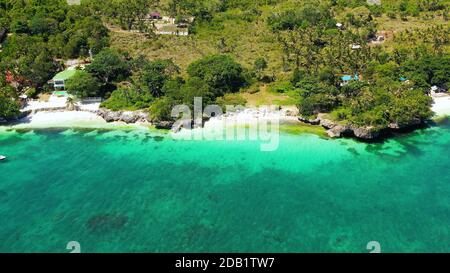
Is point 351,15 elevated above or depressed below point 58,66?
above

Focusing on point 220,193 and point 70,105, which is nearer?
point 220,193

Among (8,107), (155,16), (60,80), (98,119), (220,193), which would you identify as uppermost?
(155,16)

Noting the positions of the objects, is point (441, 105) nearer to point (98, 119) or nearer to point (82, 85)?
point (98, 119)

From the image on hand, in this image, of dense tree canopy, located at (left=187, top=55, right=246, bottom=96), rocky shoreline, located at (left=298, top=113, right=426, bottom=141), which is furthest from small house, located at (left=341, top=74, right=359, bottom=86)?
dense tree canopy, located at (left=187, top=55, right=246, bottom=96)

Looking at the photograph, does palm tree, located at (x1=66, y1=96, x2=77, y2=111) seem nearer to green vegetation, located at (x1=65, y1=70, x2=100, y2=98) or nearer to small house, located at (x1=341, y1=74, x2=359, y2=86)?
green vegetation, located at (x1=65, y1=70, x2=100, y2=98)

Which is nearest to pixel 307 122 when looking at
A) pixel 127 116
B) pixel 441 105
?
pixel 441 105
